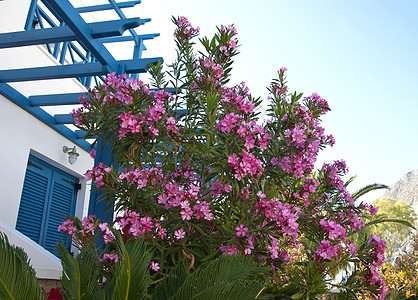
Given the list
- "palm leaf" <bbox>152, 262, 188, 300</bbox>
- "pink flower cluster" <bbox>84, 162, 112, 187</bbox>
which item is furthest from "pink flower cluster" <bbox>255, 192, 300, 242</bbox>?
"pink flower cluster" <bbox>84, 162, 112, 187</bbox>

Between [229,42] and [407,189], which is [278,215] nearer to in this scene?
[229,42]

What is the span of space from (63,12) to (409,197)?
A: 78537 millimetres

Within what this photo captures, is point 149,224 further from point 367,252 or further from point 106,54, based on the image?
point 106,54

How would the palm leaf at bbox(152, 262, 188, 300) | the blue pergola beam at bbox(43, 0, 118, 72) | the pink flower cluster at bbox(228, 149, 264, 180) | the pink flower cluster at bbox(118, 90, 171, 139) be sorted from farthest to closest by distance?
the blue pergola beam at bbox(43, 0, 118, 72) → the pink flower cluster at bbox(118, 90, 171, 139) → the pink flower cluster at bbox(228, 149, 264, 180) → the palm leaf at bbox(152, 262, 188, 300)

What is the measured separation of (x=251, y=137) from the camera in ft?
8.15

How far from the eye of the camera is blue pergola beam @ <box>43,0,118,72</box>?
3.61 meters

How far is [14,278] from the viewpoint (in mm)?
1717

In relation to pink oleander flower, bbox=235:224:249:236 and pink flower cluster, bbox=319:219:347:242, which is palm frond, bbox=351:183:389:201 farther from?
pink oleander flower, bbox=235:224:249:236

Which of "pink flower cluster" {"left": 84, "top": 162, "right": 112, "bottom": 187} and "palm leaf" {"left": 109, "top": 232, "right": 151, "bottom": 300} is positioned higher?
"pink flower cluster" {"left": 84, "top": 162, "right": 112, "bottom": 187}

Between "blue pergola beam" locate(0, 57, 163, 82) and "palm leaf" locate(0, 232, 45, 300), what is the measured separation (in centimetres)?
305

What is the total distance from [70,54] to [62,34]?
123 inches

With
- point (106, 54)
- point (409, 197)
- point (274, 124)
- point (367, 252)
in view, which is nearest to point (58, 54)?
point (106, 54)

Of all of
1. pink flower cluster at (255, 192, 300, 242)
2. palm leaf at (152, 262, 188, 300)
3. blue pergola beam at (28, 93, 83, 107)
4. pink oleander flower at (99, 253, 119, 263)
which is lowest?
palm leaf at (152, 262, 188, 300)

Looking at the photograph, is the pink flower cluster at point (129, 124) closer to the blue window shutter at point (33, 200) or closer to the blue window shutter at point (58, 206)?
the blue window shutter at point (33, 200)
